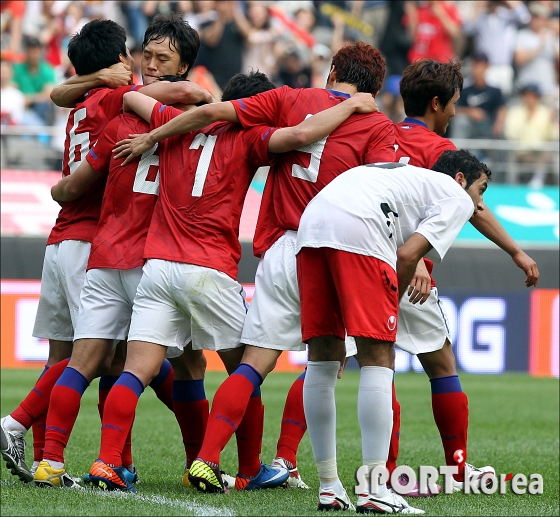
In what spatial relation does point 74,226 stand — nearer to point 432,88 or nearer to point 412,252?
point 412,252

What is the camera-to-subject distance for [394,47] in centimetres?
1558

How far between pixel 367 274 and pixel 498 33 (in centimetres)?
1293

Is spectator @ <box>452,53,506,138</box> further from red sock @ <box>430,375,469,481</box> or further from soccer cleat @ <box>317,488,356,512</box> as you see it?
soccer cleat @ <box>317,488,356,512</box>

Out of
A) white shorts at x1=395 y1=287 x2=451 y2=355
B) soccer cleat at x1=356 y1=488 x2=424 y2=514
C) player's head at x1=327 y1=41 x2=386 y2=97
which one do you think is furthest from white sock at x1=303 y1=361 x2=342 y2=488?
player's head at x1=327 y1=41 x2=386 y2=97

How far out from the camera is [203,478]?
4258 mm

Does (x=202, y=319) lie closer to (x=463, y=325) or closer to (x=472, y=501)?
(x=472, y=501)

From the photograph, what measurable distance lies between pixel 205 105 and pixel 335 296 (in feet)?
3.59

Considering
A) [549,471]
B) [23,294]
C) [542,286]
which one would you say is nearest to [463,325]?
[542,286]

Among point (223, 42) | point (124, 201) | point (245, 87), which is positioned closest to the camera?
point (124, 201)

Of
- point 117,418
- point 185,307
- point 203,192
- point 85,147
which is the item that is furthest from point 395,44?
point 117,418

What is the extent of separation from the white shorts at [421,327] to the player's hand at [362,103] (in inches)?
37.6

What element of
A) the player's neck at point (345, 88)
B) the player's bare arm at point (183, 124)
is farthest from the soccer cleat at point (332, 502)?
the player's neck at point (345, 88)

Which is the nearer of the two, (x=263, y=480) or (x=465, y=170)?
(x=465, y=170)

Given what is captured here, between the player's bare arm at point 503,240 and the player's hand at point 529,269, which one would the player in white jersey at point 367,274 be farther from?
the player's hand at point 529,269
